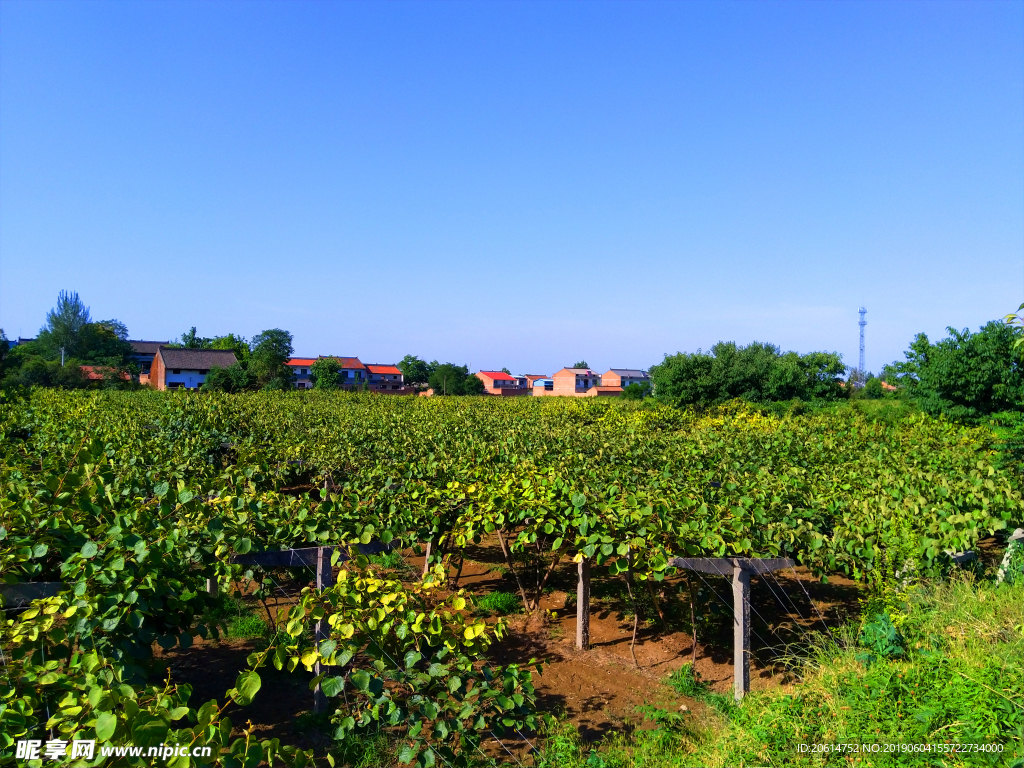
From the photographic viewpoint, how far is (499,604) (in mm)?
7652

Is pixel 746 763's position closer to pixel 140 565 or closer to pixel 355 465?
pixel 140 565

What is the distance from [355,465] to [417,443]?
153cm

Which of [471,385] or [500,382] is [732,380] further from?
[500,382]

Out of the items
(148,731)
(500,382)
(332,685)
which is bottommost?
(332,685)

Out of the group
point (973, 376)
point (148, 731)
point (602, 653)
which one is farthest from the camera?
point (973, 376)

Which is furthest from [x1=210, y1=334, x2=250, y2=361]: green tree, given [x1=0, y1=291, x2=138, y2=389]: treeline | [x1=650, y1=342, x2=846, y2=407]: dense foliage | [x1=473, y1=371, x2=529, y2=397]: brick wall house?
[x1=650, y1=342, x2=846, y2=407]: dense foliage

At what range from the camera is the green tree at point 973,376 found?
19.1m

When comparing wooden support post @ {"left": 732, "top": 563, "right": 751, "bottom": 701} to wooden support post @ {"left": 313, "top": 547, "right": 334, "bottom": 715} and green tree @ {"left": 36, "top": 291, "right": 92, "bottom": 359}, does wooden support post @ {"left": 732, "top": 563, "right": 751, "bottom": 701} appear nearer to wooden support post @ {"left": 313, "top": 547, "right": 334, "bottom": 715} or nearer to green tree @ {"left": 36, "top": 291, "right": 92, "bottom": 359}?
wooden support post @ {"left": 313, "top": 547, "right": 334, "bottom": 715}

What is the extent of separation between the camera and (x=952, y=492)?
679cm

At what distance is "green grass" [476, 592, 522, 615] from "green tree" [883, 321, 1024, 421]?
17.8 metres

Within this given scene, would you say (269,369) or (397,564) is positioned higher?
(269,369)

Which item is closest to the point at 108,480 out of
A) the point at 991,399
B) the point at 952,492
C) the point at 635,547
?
the point at 635,547

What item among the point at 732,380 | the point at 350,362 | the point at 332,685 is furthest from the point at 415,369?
the point at 332,685

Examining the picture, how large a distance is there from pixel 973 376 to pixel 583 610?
18.5 meters
